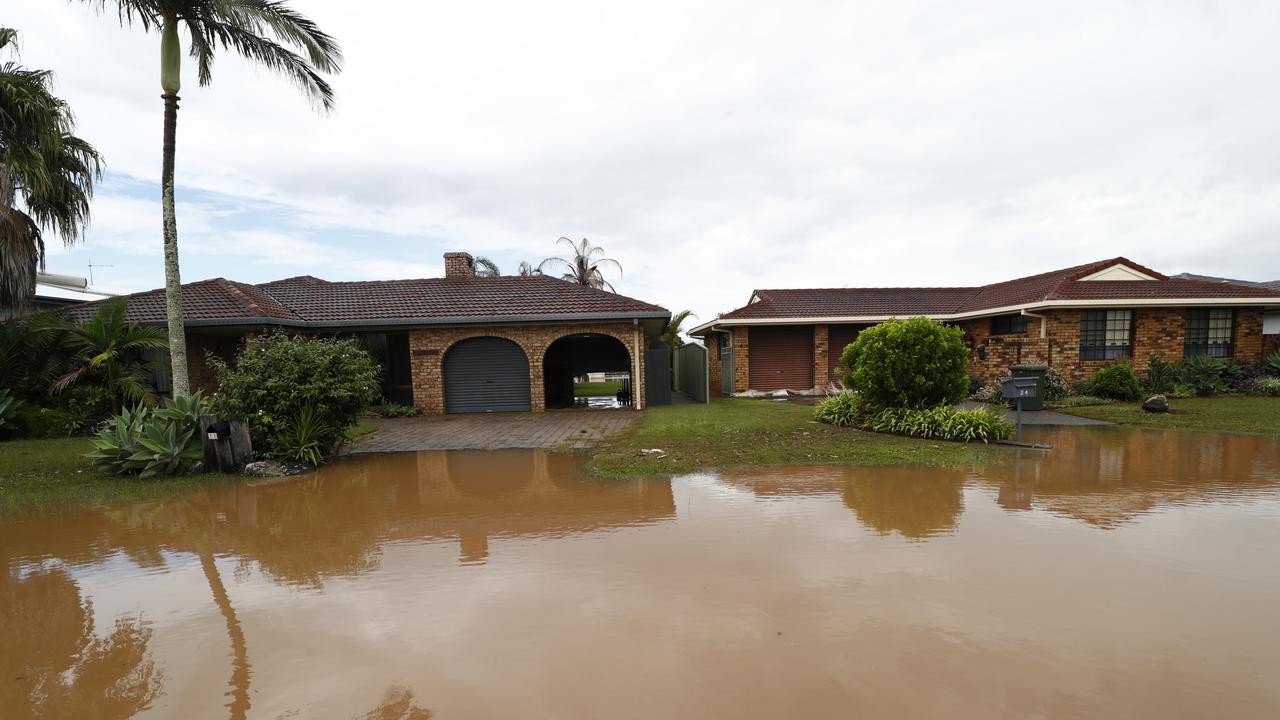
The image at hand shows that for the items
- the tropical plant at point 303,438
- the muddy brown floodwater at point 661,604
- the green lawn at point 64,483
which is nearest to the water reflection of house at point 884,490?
the muddy brown floodwater at point 661,604

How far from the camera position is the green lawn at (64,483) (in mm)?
7023

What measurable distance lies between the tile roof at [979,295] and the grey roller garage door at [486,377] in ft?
23.0

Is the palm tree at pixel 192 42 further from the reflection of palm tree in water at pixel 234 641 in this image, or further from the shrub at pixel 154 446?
the reflection of palm tree in water at pixel 234 641

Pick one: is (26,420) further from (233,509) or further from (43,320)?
(233,509)

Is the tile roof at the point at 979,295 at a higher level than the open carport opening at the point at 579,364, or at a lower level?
higher

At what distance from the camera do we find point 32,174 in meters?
9.64

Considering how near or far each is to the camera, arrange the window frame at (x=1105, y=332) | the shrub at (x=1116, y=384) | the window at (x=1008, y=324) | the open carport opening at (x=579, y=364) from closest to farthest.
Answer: the shrub at (x=1116, y=384)
the window frame at (x=1105, y=332)
the window at (x=1008, y=324)
the open carport opening at (x=579, y=364)

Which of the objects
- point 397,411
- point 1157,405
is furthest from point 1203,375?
point 397,411

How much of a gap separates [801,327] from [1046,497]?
1372cm

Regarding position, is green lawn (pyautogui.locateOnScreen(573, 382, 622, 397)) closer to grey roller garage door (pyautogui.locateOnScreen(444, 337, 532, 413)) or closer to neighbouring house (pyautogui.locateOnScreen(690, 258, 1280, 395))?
neighbouring house (pyautogui.locateOnScreen(690, 258, 1280, 395))

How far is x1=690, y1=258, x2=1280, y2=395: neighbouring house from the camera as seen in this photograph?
640 inches

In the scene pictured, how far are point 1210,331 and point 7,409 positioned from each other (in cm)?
2839

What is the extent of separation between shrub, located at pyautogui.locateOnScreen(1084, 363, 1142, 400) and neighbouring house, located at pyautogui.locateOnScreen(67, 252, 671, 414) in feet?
36.4

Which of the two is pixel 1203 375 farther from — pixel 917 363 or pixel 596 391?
pixel 596 391
